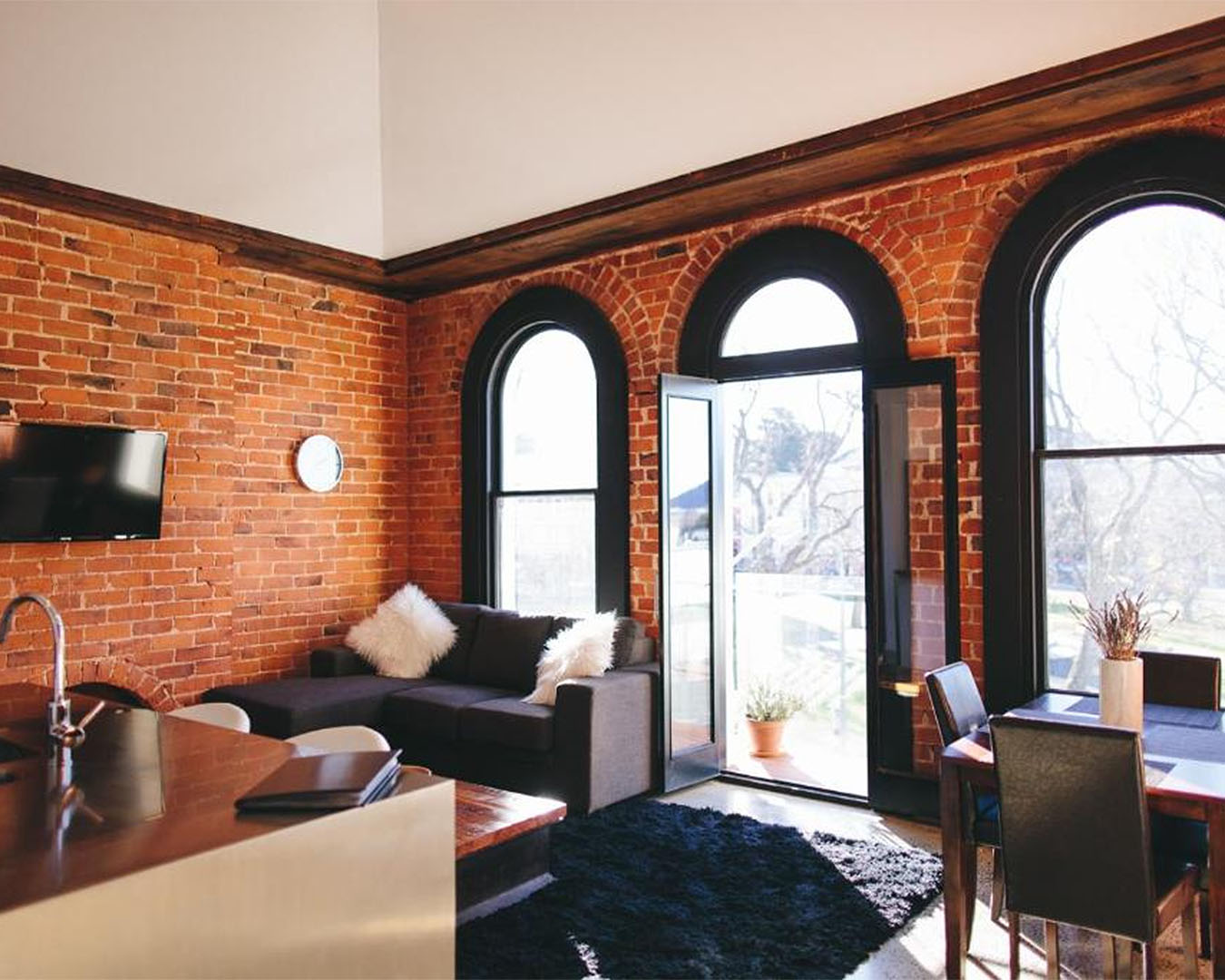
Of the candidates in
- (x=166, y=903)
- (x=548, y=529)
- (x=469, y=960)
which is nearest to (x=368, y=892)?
(x=166, y=903)

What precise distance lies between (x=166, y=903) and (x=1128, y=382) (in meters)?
4.05

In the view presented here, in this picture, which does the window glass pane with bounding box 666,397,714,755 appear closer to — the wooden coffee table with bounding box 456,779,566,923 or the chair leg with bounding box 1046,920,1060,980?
the wooden coffee table with bounding box 456,779,566,923

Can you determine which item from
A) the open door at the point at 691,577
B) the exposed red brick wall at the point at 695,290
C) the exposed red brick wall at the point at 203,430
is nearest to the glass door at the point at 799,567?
the open door at the point at 691,577

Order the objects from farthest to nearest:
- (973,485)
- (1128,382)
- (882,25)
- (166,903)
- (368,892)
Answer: (973,485) < (1128,382) < (882,25) < (368,892) < (166,903)

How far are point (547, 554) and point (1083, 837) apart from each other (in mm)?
4104

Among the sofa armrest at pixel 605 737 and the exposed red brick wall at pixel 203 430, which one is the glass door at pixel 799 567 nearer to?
the sofa armrest at pixel 605 737

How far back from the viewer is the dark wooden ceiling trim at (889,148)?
3553 millimetres

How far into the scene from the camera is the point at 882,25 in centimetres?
365

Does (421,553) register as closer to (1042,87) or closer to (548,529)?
(548,529)

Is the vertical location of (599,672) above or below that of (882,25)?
below

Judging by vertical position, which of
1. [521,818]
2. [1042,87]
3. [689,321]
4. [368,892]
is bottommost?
[521,818]

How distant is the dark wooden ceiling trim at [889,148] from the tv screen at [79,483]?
213cm

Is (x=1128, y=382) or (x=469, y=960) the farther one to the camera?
(x=1128, y=382)

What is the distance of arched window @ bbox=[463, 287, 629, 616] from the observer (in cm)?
581
